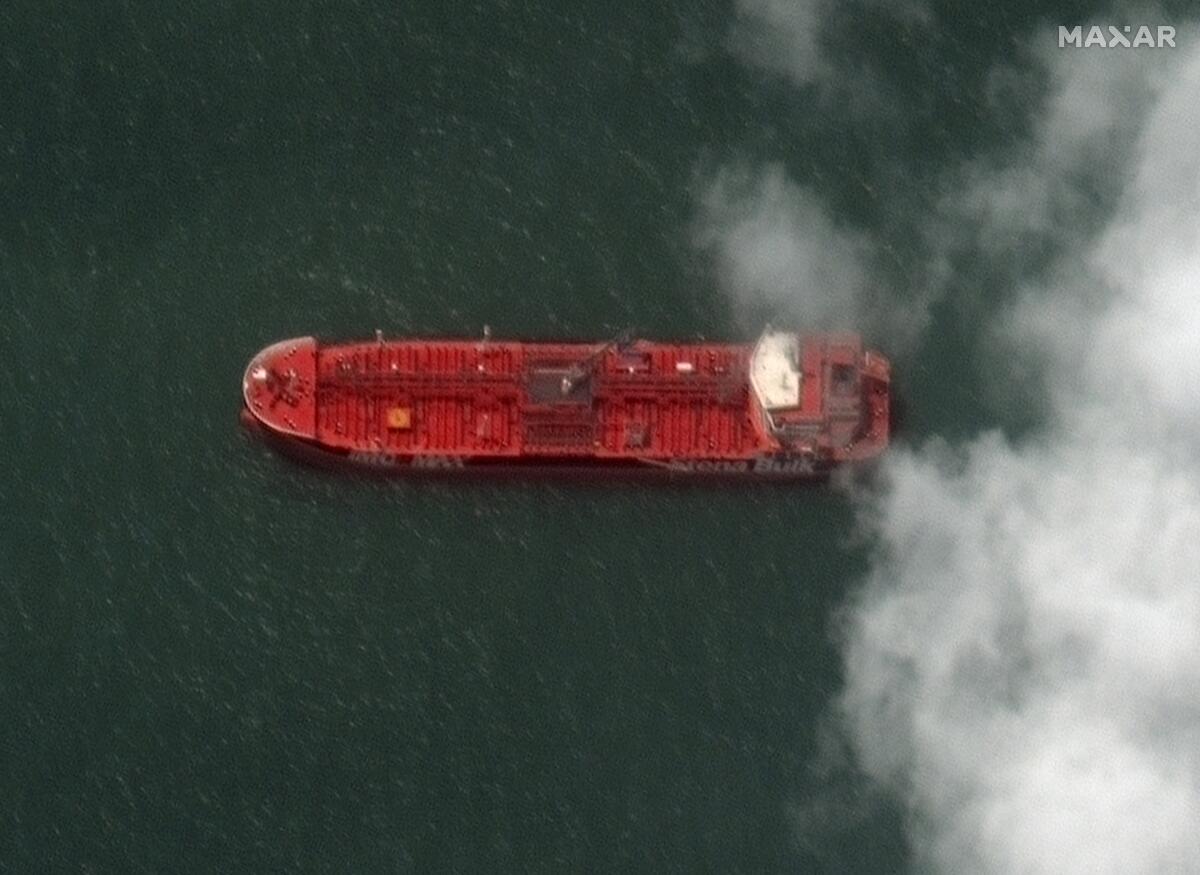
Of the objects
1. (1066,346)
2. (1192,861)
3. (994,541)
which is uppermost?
(1066,346)

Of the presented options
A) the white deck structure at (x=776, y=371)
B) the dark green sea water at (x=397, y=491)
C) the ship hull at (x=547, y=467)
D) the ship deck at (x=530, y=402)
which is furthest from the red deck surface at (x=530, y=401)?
the dark green sea water at (x=397, y=491)

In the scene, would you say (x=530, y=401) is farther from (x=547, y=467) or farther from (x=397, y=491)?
(x=397, y=491)

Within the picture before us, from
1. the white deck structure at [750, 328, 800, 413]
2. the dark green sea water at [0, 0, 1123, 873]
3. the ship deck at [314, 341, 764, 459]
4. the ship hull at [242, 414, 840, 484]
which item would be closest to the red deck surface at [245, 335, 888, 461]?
the ship deck at [314, 341, 764, 459]

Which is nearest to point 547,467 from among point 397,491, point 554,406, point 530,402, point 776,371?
point 554,406

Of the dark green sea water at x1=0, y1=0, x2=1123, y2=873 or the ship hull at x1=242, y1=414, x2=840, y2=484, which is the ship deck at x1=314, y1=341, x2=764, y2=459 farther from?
the dark green sea water at x1=0, y1=0, x2=1123, y2=873

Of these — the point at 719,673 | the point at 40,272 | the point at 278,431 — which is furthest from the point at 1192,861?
the point at 40,272

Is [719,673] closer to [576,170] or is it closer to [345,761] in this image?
[345,761]

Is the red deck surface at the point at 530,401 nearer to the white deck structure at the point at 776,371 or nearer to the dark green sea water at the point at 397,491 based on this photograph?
the white deck structure at the point at 776,371
